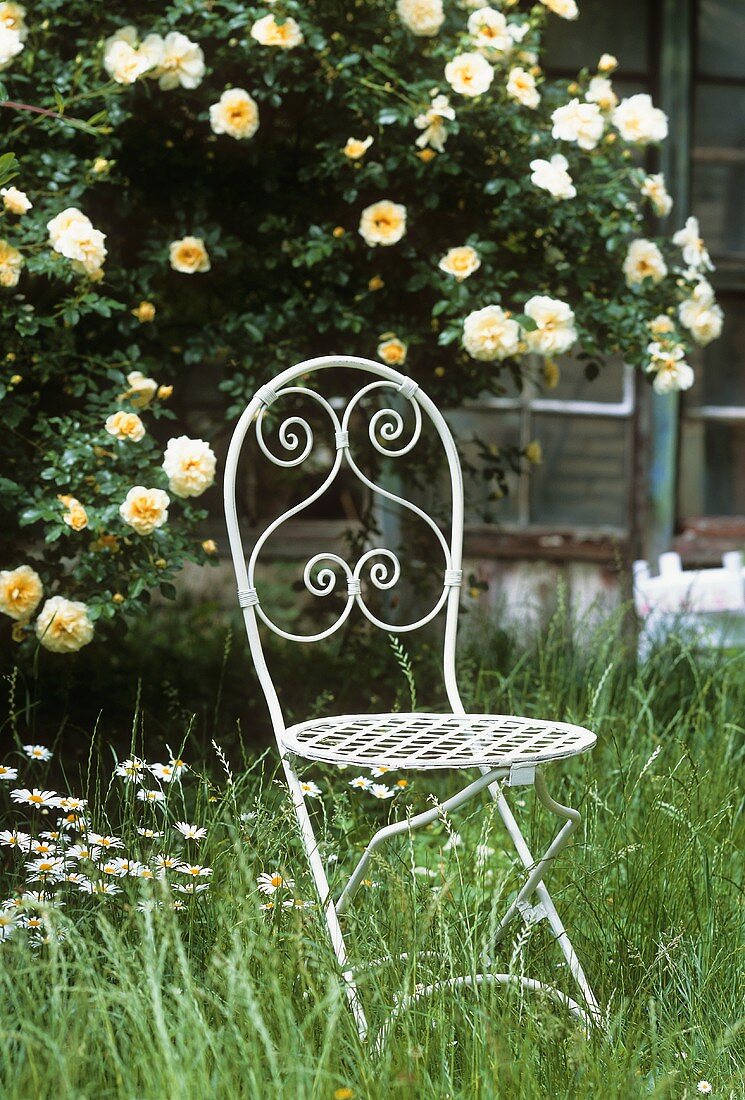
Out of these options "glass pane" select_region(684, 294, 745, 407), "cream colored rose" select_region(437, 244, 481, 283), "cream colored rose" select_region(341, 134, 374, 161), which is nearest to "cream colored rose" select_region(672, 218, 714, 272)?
"cream colored rose" select_region(437, 244, 481, 283)

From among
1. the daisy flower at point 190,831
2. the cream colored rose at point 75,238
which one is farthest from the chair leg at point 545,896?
the cream colored rose at point 75,238

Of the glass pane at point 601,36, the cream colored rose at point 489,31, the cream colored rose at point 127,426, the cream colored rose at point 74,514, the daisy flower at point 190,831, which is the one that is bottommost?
the daisy flower at point 190,831

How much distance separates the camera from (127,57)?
105 inches

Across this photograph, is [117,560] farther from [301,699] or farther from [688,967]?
[688,967]

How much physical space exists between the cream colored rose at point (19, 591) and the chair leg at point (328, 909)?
3.00 feet

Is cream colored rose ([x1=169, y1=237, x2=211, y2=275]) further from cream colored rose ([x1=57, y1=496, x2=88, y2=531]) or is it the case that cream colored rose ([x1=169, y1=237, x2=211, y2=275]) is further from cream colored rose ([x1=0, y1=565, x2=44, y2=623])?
cream colored rose ([x1=0, y1=565, x2=44, y2=623])

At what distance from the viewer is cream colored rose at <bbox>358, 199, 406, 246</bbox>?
2.86 m

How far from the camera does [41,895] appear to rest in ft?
6.15

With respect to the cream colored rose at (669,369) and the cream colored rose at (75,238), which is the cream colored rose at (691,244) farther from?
the cream colored rose at (75,238)

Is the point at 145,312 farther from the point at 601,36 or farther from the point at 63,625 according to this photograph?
the point at 601,36

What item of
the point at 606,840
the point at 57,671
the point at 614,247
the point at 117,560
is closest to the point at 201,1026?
the point at 606,840

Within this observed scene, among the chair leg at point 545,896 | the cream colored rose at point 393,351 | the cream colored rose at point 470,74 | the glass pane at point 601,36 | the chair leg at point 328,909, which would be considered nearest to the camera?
the chair leg at point 328,909

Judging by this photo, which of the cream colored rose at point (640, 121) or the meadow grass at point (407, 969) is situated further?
the cream colored rose at point (640, 121)

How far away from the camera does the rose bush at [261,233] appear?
260 centimetres
